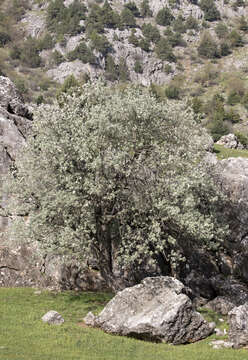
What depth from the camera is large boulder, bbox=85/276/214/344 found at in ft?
61.0

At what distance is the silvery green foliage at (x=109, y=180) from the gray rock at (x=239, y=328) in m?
4.32

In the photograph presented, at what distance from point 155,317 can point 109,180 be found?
745 cm

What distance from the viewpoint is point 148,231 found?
23.5 m

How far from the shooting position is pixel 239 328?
1853 cm

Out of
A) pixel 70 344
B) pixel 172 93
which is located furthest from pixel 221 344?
pixel 172 93

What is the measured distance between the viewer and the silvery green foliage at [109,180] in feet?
71.2

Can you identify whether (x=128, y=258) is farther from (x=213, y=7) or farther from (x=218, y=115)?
(x=213, y=7)

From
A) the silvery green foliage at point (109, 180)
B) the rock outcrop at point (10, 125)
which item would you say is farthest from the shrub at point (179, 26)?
the silvery green foliage at point (109, 180)

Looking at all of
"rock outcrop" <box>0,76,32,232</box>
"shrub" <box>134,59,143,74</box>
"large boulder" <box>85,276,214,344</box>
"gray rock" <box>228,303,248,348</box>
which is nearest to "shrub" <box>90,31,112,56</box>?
"shrub" <box>134,59,143,74</box>

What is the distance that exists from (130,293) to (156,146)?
8522 mm

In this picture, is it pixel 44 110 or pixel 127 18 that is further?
pixel 127 18

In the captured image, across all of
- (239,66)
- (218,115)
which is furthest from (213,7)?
(218,115)

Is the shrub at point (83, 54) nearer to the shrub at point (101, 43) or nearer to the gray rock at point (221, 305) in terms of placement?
the shrub at point (101, 43)

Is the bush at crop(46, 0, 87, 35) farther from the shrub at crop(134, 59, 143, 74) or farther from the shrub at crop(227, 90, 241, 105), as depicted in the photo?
the shrub at crop(227, 90, 241, 105)
